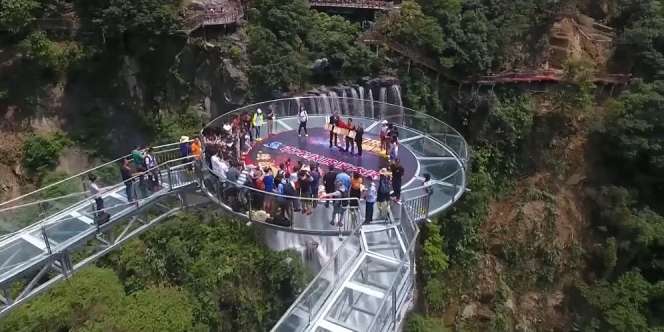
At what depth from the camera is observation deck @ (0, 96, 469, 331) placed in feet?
37.4

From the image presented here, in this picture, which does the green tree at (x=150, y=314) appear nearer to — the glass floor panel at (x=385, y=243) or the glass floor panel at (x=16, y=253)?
the glass floor panel at (x=16, y=253)

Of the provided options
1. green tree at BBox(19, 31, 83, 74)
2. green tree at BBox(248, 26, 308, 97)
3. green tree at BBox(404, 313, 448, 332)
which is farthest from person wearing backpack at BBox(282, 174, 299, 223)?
green tree at BBox(19, 31, 83, 74)

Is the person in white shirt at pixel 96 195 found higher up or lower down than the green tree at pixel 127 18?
lower down

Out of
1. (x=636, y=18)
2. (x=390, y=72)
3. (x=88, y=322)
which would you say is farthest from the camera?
(x=636, y=18)

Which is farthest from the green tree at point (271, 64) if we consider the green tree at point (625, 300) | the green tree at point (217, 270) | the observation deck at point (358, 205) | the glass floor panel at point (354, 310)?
the green tree at point (625, 300)

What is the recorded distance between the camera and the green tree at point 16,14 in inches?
912

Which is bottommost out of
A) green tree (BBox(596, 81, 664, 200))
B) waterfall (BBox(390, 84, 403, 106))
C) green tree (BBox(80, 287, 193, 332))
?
green tree (BBox(80, 287, 193, 332))

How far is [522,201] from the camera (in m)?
31.9

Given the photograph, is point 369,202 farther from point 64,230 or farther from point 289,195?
point 64,230

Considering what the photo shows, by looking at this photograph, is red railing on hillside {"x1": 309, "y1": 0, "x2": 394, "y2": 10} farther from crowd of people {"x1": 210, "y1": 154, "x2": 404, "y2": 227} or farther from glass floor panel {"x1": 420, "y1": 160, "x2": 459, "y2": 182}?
crowd of people {"x1": 210, "y1": 154, "x2": 404, "y2": 227}

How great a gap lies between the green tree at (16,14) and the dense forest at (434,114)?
0.23 ft

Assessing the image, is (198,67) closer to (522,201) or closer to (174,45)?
(174,45)

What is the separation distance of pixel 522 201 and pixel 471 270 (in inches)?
230

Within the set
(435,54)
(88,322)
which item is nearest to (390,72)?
(435,54)
